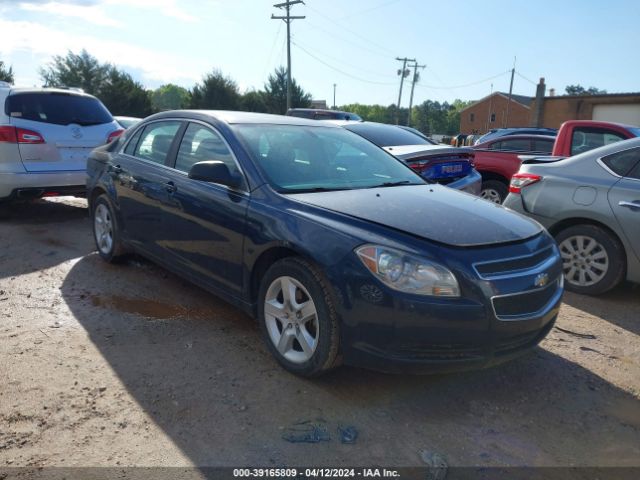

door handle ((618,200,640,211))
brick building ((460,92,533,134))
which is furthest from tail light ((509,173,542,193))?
brick building ((460,92,533,134))

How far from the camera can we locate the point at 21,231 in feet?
22.0

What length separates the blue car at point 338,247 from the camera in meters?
2.78

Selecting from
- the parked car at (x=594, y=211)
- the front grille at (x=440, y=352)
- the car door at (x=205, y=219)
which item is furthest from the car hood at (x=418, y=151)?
the front grille at (x=440, y=352)

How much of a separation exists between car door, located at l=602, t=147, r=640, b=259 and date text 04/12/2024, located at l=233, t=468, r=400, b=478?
3.41 metres

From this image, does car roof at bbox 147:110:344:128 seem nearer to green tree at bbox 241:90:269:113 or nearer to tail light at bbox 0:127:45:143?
tail light at bbox 0:127:45:143

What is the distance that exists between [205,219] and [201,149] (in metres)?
0.62

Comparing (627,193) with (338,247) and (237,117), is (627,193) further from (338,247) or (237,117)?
(237,117)

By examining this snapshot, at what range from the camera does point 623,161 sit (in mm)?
4891

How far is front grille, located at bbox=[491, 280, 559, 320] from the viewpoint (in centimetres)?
281

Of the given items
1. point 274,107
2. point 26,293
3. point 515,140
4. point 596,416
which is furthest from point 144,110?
point 596,416

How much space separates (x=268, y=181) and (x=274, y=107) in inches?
1820

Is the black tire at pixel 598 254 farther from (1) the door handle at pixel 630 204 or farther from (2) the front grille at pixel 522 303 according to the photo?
(2) the front grille at pixel 522 303

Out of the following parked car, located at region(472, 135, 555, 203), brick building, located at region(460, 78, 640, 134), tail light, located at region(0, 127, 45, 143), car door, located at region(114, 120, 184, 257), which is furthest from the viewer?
brick building, located at region(460, 78, 640, 134)

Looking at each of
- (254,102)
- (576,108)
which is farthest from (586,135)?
(254,102)
